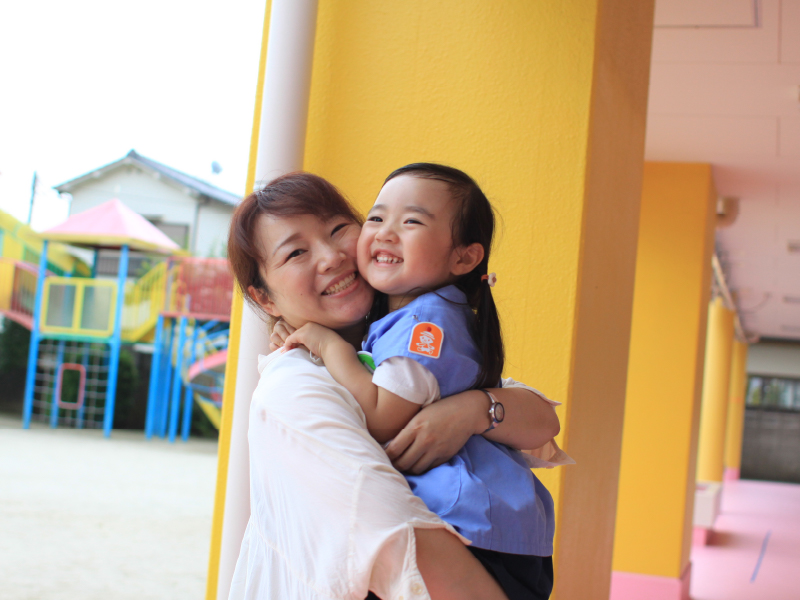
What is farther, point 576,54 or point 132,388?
point 132,388

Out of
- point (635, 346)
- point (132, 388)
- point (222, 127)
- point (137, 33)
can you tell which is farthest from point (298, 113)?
point (222, 127)

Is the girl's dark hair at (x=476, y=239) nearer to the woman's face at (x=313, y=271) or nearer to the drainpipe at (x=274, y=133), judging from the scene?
the woman's face at (x=313, y=271)

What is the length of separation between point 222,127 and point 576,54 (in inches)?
617

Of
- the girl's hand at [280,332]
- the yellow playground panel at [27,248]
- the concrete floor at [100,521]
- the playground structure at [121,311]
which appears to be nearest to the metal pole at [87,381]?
the playground structure at [121,311]

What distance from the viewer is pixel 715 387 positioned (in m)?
10.5

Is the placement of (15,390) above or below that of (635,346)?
below

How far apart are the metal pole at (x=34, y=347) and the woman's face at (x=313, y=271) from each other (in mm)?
12565

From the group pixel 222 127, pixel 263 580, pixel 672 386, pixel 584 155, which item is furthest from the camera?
pixel 222 127

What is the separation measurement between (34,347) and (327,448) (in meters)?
13.9

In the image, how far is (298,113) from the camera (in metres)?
1.79

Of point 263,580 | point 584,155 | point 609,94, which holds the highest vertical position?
point 609,94

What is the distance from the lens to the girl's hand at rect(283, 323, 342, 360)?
1.02m

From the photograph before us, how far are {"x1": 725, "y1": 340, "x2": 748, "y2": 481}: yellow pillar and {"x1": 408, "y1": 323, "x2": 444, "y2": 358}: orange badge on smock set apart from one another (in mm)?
15920

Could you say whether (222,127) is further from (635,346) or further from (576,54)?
(576,54)
